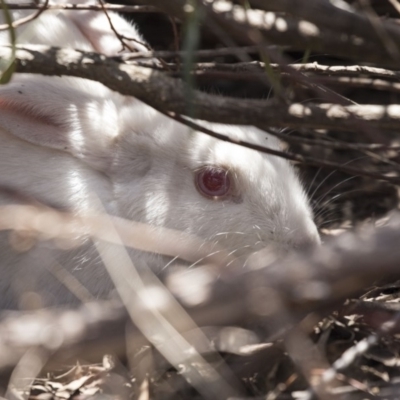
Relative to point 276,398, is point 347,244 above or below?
above

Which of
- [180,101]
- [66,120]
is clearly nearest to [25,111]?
[66,120]

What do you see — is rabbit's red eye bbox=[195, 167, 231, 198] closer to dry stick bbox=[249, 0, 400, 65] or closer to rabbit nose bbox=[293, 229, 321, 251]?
rabbit nose bbox=[293, 229, 321, 251]

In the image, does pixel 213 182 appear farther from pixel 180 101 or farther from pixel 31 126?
pixel 180 101

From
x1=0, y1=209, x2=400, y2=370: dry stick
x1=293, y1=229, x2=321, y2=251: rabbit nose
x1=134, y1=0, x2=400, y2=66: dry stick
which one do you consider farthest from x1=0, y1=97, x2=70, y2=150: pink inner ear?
x1=0, y1=209, x2=400, y2=370: dry stick

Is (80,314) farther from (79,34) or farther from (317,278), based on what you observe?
(79,34)

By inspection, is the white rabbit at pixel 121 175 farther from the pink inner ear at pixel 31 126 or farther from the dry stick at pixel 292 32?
the dry stick at pixel 292 32

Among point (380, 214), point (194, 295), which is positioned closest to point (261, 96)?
point (380, 214)
